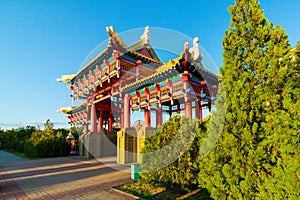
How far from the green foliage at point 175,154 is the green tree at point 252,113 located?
1.28 meters

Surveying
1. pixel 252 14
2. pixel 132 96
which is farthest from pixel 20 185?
pixel 252 14

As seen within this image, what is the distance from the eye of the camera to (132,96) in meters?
12.3

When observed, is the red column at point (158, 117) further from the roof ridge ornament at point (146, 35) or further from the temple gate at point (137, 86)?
the roof ridge ornament at point (146, 35)

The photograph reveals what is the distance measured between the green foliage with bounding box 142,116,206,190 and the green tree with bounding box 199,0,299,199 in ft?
4.21

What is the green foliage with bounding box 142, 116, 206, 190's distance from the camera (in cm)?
535

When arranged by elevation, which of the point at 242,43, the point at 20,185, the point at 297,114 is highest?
the point at 242,43

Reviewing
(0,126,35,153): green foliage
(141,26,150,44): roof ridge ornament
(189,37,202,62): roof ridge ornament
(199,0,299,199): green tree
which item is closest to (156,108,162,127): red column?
(141,26,150,44): roof ridge ornament

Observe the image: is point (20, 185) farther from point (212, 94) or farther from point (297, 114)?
point (212, 94)

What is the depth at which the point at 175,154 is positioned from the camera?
5.54 metres

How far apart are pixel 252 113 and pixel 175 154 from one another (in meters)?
2.76

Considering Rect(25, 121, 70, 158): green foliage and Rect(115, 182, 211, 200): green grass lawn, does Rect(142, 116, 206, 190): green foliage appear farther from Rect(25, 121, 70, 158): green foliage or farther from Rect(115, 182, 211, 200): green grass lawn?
Rect(25, 121, 70, 158): green foliage

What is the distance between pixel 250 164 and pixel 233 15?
2.90m

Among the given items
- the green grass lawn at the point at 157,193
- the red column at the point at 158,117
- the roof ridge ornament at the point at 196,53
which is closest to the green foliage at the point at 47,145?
the red column at the point at 158,117

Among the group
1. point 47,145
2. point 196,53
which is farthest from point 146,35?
point 47,145
